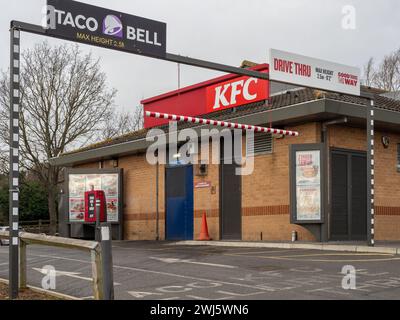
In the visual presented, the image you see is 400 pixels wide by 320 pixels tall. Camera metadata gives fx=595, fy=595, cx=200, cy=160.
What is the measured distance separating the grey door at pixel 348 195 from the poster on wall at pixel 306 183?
89cm

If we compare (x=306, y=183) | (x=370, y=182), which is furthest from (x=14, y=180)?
(x=306, y=183)

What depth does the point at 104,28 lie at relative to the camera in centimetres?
1176

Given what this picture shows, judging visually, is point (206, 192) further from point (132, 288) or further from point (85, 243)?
point (85, 243)

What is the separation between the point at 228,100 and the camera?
78.2 ft

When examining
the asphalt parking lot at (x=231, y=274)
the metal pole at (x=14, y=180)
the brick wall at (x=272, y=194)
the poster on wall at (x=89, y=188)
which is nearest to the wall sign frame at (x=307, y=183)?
the brick wall at (x=272, y=194)

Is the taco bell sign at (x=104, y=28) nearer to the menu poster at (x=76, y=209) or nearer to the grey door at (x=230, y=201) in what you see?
the grey door at (x=230, y=201)

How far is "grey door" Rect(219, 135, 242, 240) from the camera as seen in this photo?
2150cm

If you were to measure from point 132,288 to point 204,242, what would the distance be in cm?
1105

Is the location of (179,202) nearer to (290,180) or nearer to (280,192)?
(280,192)

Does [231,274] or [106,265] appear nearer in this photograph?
[106,265]

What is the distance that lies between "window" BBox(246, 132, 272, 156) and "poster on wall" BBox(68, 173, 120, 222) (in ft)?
26.3

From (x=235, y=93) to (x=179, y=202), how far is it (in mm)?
4933

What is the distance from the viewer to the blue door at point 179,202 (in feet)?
77.7
